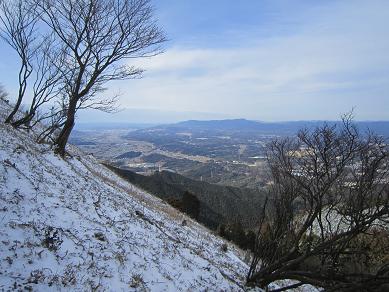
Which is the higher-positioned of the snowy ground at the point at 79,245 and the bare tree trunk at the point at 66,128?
the bare tree trunk at the point at 66,128

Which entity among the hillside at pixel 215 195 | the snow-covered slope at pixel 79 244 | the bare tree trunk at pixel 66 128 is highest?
the bare tree trunk at pixel 66 128

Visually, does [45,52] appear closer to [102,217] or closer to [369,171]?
[102,217]

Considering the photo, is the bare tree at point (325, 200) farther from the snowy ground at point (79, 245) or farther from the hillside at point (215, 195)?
the hillside at point (215, 195)

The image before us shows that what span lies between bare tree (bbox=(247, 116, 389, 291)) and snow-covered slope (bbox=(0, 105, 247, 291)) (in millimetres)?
1729

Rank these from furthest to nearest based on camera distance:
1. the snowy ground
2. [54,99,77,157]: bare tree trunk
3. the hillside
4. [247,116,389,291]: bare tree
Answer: the hillside < [54,99,77,157]: bare tree trunk < [247,116,389,291]: bare tree < the snowy ground

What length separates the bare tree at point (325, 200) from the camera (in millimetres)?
10242

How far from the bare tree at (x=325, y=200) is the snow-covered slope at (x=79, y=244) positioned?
5.67 ft

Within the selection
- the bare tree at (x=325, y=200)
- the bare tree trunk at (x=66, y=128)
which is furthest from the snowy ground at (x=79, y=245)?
the bare tree trunk at (x=66, y=128)

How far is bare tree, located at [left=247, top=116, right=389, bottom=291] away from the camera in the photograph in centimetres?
1024

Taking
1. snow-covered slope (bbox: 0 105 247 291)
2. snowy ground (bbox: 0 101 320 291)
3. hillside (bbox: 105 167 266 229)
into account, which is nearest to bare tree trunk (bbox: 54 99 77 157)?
snow-covered slope (bbox: 0 105 247 291)

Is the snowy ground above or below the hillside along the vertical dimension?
above

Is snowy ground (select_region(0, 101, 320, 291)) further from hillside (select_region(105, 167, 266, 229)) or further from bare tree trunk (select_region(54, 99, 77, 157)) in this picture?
hillside (select_region(105, 167, 266, 229))

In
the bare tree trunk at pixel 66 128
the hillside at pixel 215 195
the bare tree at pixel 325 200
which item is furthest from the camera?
the hillside at pixel 215 195

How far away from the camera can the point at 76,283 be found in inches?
254
